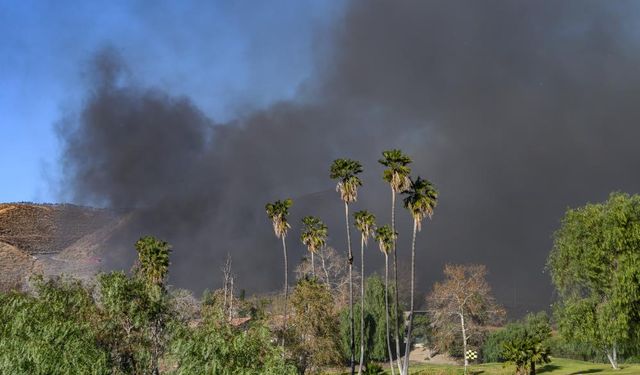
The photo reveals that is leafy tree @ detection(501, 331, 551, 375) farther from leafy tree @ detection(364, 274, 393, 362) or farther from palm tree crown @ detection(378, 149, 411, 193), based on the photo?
leafy tree @ detection(364, 274, 393, 362)

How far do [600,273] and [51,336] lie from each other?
44566mm

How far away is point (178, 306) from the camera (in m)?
48.3

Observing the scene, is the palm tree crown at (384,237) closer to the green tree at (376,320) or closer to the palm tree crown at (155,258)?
the palm tree crown at (155,258)

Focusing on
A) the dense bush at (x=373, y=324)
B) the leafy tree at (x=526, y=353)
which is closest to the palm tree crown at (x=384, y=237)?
the leafy tree at (x=526, y=353)

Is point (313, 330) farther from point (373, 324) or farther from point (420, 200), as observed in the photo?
point (373, 324)

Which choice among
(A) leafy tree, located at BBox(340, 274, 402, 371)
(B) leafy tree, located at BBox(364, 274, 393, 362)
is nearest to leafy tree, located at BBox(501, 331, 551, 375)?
(A) leafy tree, located at BBox(340, 274, 402, 371)

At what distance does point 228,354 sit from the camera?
28.2m

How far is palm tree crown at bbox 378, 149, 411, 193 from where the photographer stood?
6212 cm

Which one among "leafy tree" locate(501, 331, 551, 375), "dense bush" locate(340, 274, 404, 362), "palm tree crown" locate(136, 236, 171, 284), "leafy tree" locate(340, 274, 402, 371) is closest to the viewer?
"leafy tree" locate(501, 331, 551, 375)

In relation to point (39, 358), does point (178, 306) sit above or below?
above

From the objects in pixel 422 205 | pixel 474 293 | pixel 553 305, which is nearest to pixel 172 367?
pixel 422 205

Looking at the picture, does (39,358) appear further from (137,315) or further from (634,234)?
(634,234)

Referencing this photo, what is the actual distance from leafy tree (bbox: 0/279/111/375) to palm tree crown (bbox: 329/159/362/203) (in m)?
34.5

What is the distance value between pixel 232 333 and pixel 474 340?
271ft
